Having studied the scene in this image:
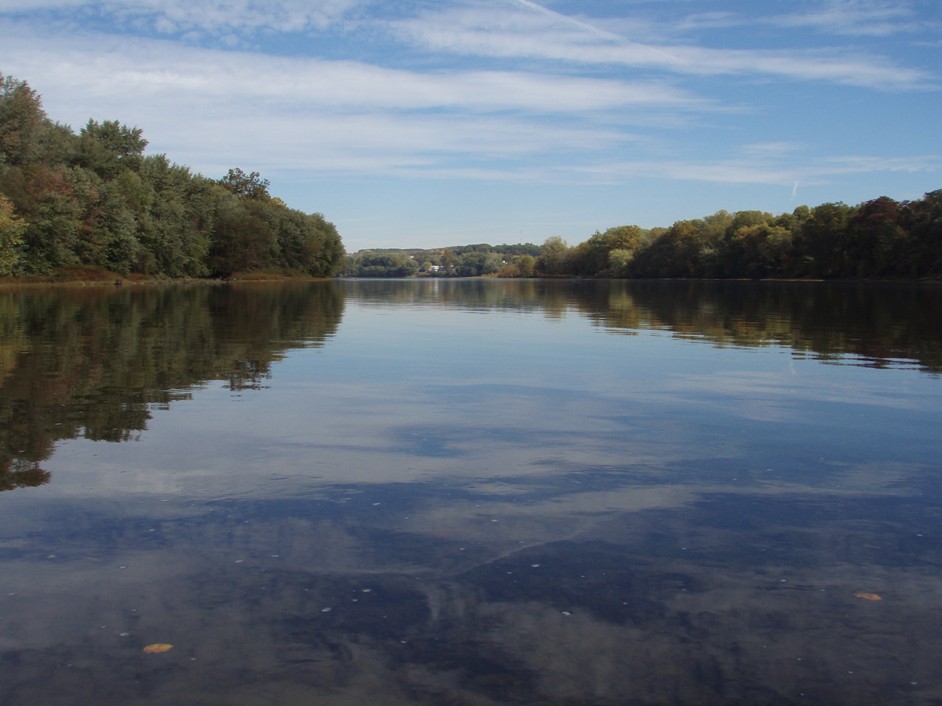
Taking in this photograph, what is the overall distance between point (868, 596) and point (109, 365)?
15.2m

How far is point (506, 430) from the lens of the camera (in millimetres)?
11141

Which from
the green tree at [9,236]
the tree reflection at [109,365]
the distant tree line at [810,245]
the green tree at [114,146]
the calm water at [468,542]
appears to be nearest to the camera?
the calm water at [468,542]

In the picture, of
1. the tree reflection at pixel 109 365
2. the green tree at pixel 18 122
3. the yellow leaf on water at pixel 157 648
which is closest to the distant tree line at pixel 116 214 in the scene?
the green tree at pixel 18 122

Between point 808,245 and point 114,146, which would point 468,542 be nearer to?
point 114,146

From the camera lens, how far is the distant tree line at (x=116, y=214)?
67812mm

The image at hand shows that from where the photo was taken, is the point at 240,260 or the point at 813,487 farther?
the point at 240,260

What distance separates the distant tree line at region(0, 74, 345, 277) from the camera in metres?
67.8

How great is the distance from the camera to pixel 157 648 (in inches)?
189

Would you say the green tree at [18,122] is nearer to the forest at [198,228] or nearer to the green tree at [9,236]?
the forest at [198,228]

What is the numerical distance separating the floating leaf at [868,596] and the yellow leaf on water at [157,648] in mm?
4404

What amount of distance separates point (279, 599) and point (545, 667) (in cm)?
186

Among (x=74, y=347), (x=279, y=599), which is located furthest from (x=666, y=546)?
(x=74, y=347)

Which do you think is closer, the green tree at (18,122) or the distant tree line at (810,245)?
the green tree at (18,122)

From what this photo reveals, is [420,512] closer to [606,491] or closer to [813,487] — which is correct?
[606,491]
